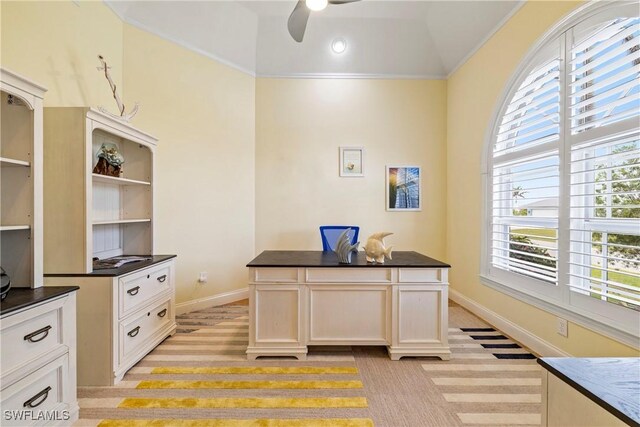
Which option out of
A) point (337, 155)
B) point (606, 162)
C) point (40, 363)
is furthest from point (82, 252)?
point (606, 162)

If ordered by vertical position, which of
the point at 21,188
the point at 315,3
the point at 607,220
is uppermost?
the point at 315,3

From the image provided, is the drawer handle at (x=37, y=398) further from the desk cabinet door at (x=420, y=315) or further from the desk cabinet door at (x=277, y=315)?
the desk cabinet door at (x=420, y=315)

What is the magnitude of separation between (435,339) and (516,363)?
0.65 m

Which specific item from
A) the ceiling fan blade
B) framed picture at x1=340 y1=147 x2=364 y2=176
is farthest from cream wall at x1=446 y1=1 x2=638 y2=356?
the ceiling fan blade

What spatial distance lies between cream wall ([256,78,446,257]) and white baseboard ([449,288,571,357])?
2.85ft

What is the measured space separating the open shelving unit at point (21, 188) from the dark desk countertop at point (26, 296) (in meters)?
0.07

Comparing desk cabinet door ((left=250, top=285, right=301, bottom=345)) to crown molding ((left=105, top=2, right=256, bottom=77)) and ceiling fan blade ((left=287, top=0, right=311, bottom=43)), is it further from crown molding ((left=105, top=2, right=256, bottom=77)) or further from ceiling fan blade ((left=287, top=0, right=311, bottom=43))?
crown molding ((left=105, top=2, right=256, bottom=77))

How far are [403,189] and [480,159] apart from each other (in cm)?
110

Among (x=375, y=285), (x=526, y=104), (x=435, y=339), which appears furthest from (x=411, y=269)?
(x=526, y=104)

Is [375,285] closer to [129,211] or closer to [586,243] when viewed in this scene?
[586,243]

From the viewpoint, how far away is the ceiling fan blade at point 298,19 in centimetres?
230

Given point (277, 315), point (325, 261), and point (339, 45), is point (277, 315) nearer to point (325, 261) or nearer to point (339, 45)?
point (325, 261)

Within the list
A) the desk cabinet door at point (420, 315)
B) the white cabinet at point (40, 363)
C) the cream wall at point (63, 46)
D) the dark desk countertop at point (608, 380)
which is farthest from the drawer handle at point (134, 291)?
the dark desk countertop at point (608, 380)

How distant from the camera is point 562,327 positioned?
215 centimetres
